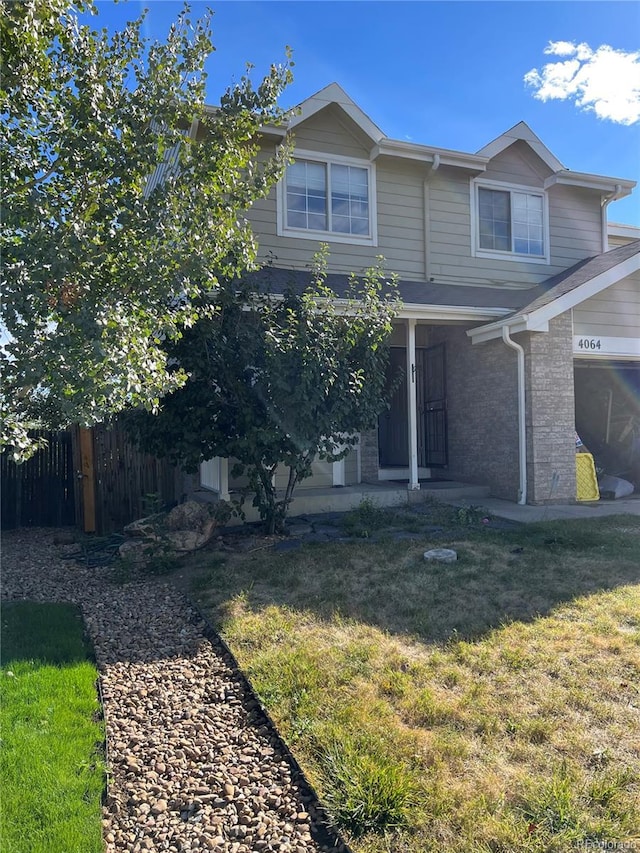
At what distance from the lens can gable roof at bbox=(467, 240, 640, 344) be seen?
8938mm

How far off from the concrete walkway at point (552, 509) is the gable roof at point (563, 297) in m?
2.81

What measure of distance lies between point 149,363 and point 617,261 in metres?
9.28

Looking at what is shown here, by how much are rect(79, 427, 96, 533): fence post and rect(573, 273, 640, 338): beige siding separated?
821 centimetres

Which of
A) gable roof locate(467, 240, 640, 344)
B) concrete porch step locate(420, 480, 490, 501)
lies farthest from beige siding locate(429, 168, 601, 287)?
concrete porch step locate(420, 480, 490, 501)

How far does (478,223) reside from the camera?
1180 centimetres

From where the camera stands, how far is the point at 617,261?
32.0 ft

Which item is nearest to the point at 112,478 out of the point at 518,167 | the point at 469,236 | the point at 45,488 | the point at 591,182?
the point at 45,488

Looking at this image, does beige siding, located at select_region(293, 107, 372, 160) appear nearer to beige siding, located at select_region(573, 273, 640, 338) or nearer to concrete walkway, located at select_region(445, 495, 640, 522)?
beige siding, located at select_region(573, 273, 640, 338)

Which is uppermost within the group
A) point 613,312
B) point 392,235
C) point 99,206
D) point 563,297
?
point 392,235

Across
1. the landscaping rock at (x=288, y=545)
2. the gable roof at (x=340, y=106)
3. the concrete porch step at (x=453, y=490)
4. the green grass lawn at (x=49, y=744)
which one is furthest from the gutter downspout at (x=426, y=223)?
the green grass lawn at (x=49, y=744)

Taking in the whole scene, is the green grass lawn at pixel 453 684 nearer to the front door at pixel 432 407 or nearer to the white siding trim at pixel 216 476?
the white siding trim at pixel 216 476

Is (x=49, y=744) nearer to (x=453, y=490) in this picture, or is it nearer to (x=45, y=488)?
(x=45, y=488)

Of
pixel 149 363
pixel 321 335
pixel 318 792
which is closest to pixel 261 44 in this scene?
pixel 321 335

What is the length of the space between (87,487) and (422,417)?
22.4 ft
